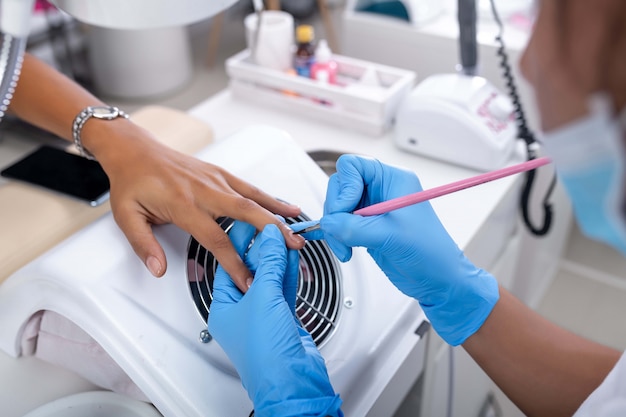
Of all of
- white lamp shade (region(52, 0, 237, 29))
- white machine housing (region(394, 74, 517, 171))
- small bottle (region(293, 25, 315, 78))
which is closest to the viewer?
white lamp shade (region(52, 0, 237, 29))

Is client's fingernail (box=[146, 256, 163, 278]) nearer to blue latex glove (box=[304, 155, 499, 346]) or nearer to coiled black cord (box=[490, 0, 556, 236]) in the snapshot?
blue latex glove (box=[304, 155, 499, 346])

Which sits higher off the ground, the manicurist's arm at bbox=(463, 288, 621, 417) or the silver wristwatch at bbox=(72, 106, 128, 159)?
the silver wristwatch at bbox=(72, 106, 128, 159)

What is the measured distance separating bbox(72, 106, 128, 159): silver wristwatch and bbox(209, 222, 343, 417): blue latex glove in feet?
1.46

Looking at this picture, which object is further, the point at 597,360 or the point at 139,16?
the point at 597,360

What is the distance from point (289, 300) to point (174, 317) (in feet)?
0.54

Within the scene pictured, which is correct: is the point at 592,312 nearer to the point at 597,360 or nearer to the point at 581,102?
the point at 597,360

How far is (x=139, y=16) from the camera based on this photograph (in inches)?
25.8

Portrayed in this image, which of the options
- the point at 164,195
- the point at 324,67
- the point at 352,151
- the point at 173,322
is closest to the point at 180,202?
the point at 164,195

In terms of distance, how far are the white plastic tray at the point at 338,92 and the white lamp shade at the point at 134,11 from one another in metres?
0.74

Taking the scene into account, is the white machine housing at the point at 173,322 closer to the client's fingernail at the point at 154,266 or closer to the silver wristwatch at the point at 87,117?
the client's fingernail at the point at 154,266

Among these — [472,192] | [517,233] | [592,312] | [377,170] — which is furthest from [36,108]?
[592,312]

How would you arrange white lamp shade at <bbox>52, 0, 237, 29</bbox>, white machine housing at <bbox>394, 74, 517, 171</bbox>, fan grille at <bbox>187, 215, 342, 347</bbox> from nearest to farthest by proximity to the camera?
white lamp shade at <bbox>52, 0, 237, 29</bbox> → fan grille at <bbox>187, 215, 342, 347</bbox> → white machine housing at <bbox>394, 74, 517, 171</bbox>

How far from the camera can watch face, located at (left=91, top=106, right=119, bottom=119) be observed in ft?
3.49

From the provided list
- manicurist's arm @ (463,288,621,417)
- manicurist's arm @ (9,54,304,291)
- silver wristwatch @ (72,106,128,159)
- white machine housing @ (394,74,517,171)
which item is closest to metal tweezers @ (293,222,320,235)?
manicurist's arm @ (9,54,304,291)
